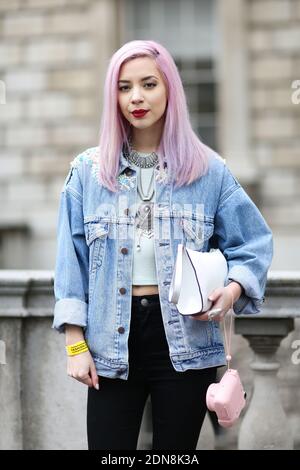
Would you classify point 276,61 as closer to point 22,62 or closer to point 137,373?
point 22,62

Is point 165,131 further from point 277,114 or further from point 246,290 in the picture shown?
point 277,114

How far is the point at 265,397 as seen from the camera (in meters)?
3.93

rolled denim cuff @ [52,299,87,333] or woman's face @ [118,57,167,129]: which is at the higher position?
woman's face @ [118,57,167,129]

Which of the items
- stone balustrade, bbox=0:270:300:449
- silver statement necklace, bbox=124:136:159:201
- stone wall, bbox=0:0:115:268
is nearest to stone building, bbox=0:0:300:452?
stone wall, bbox=0:0:115:268

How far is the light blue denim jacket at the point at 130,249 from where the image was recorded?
9.54ft

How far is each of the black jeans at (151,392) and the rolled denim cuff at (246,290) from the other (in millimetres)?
214

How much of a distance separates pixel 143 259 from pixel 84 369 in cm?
35

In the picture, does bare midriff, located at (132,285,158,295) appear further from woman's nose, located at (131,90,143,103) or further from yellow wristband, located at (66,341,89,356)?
woman's nose, located at (131,90,143,103)

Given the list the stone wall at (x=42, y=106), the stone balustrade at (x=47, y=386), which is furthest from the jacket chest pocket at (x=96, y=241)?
the stone wall at (x=42, y=106)

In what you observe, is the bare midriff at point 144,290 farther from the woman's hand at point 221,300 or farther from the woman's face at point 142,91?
the woman's face at point 142,91

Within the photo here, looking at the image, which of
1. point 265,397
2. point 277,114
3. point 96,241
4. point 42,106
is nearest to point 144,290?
point 96,241

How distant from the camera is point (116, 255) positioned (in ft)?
9.60

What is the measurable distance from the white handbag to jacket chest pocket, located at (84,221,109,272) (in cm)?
23

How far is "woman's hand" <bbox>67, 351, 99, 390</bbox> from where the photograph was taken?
2.89 meters
